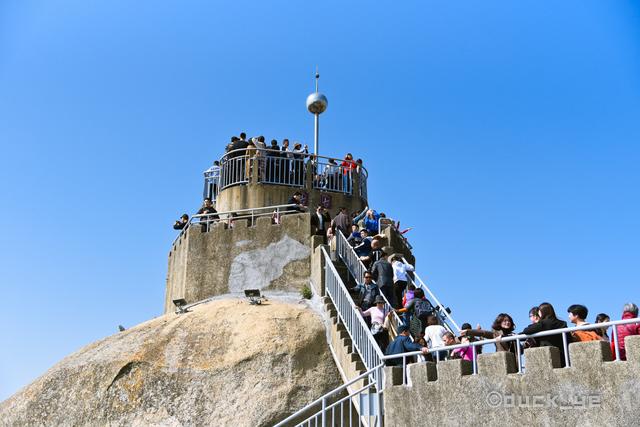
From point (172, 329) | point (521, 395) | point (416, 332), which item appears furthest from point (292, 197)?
point (521, 395)

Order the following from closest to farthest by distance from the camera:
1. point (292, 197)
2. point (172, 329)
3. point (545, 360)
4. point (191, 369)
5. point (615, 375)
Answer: point (615, 375) < point (545, 360) < point (191, 369) < point (172, 329) < point (292, 197)

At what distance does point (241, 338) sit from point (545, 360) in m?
8.61

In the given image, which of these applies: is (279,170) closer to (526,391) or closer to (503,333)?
(503,333)

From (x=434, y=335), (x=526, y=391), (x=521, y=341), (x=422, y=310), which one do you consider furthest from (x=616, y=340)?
(x=422, y=310)

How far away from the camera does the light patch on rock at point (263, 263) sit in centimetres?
1822

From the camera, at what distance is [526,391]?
893cm

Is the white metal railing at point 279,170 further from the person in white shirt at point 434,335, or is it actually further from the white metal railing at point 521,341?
the white metal railing at point 521,341

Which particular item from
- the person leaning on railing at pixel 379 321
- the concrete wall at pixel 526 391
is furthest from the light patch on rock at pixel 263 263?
the concrete wall at pixel 526 391

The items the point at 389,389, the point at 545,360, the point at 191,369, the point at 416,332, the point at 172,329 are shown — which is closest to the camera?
the point at 545,360

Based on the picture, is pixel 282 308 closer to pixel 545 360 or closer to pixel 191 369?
pixel 191 369

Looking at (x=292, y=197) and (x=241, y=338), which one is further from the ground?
(x=292, y=197)

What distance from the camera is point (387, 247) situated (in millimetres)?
17203

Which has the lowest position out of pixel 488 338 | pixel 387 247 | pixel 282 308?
pixel 488 338

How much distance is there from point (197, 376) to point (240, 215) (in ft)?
20.3
